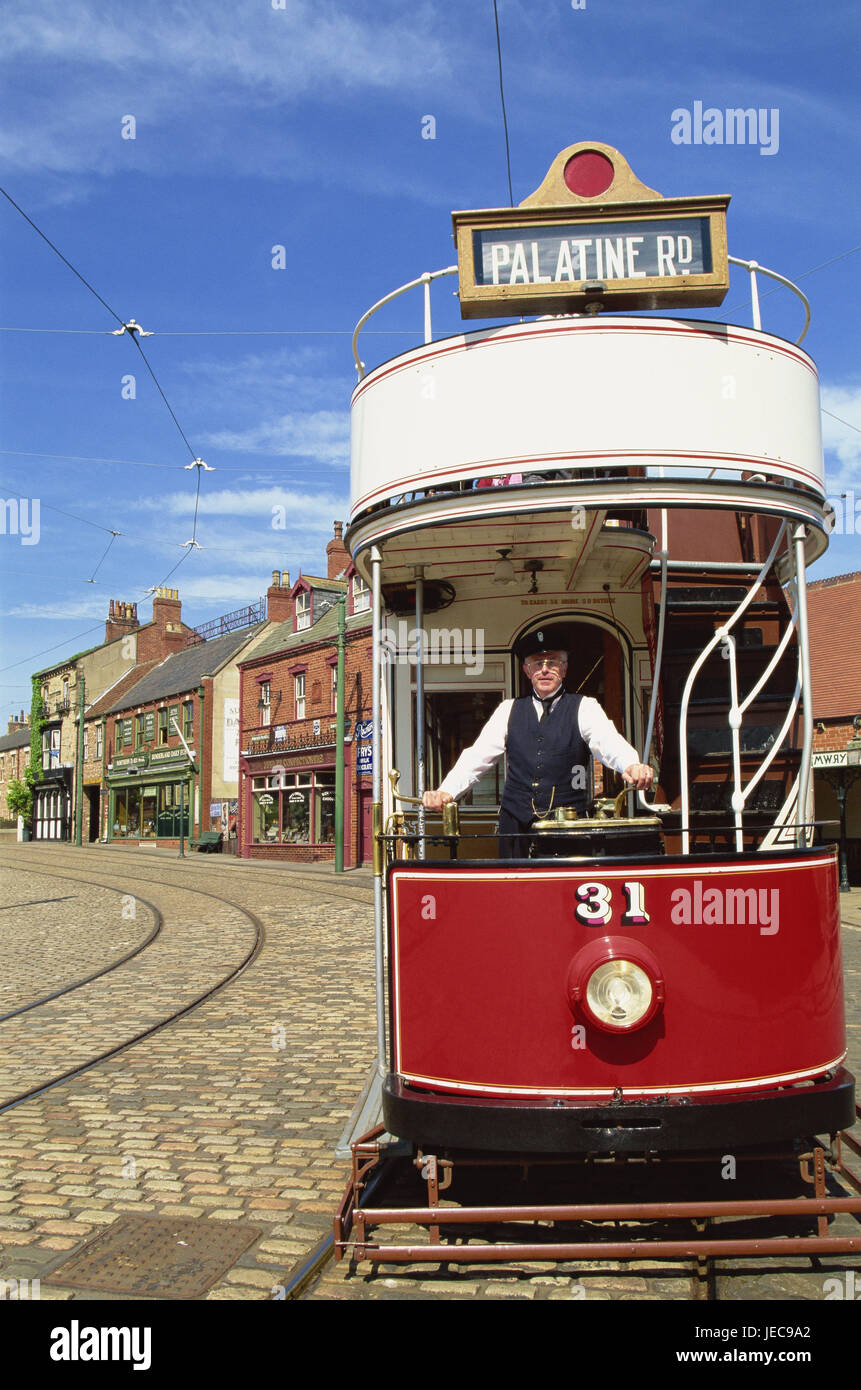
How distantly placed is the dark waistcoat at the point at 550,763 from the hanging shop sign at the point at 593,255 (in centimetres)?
166

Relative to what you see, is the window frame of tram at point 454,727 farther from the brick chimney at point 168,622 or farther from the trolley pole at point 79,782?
the brick chimney at point 168,622

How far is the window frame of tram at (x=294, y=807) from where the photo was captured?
30.5 meters

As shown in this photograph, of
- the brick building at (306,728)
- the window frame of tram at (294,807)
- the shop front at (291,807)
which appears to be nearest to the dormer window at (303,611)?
the brick building at (306,728)

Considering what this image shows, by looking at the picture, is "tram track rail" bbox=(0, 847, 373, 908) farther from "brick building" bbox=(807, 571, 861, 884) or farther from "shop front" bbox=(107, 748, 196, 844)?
"brick building" bbox=(807, 571, 861, 884)

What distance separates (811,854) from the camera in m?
3.94

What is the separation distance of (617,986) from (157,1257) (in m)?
1.91

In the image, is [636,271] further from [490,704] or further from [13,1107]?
[13,1107]

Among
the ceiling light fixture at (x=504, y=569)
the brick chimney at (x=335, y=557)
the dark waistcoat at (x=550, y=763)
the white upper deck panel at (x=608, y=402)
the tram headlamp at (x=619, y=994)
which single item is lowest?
the tram headlamp at (x=619, y=994)

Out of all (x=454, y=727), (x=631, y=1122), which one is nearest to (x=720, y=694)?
(x=454, y=727)

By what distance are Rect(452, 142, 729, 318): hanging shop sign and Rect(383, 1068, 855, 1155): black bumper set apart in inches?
122

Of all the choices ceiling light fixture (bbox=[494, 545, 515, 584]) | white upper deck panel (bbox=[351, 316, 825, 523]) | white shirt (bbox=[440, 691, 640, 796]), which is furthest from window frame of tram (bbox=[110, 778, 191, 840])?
white upper deck panel (bbox=[351, 316, 825, 523])

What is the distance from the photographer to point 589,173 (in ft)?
15.0

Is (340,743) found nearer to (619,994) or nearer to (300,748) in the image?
(300,748)
